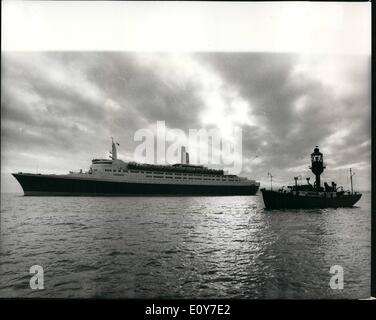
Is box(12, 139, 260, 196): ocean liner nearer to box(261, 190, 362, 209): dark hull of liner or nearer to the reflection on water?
box(261, 190, 362, 209): dark hull of liner

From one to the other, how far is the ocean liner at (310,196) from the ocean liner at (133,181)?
88.6 feet

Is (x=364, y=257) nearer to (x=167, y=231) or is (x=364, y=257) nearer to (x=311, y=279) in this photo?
(x=311, y=279)

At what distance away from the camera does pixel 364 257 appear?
9.37m

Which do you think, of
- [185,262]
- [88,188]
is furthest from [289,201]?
[88,188]

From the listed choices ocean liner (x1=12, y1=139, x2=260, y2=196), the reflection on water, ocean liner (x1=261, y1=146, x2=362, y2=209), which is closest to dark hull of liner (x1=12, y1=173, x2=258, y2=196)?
ocean liner (x1=12, y1=139, x2=260, y2=196)

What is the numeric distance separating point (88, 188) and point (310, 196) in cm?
3497

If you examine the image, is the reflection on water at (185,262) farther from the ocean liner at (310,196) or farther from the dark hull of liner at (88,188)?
the dark hull of liner at (88,188)

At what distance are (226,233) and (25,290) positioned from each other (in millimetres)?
9683

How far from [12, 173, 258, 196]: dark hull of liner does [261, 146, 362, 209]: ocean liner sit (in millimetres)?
26846

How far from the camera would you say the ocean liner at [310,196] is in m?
28.0

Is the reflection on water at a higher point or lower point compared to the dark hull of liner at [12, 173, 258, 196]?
lower

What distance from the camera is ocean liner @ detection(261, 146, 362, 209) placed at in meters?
28.0

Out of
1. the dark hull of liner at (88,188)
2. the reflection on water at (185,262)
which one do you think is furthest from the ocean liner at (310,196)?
the dark hull of liner at (88,188)
